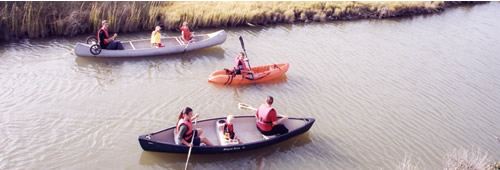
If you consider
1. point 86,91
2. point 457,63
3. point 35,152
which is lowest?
point 35,152

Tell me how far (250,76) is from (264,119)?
148 inches

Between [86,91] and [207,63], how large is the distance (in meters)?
4.68

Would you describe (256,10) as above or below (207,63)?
above

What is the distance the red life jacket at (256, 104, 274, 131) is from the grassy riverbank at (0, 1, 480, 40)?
9864 mm

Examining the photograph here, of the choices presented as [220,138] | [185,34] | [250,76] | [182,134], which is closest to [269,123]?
[220,138]

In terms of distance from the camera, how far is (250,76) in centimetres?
1298

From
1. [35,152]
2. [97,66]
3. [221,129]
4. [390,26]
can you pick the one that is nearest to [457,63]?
[390,26]

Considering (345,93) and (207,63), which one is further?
(207,63)

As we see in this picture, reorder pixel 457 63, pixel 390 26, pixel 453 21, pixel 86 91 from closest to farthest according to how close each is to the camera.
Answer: pixel 86 91 → pixel 457 63 → pixel 390 26 → pixel 453 21

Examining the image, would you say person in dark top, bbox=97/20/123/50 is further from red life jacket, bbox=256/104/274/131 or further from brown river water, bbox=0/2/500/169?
red life jacket, bbox=256/104/274/131

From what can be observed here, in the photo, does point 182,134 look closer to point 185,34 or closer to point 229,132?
point 229,132

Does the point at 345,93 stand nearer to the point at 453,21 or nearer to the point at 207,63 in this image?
the point at 207,63

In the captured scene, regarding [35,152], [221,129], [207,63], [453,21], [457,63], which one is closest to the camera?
[35,152]

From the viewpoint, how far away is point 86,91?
1178cm
